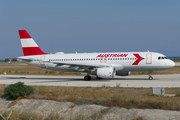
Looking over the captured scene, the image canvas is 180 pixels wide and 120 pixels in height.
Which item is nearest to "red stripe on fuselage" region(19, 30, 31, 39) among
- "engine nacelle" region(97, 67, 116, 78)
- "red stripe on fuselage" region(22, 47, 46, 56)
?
"red stripe on fuselage" region(22, 47, 46, 56)

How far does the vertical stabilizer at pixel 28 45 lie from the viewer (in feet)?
119

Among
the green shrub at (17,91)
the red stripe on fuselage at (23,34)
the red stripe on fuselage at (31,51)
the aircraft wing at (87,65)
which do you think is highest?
the red stripe on fuselage at (23,34)

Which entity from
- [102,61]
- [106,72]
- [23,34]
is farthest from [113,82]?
[23,34]

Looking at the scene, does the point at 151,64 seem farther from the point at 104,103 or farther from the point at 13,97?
the point at 13,97

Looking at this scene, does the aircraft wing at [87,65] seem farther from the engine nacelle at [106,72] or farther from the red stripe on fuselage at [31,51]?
the red stripe on fuselage at [31,51]

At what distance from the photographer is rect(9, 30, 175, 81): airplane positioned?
30672mm

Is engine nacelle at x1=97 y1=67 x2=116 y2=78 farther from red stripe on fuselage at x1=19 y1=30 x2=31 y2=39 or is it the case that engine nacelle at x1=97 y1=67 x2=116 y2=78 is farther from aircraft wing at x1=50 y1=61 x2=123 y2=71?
red stripe on fuselage at x1=19 y1=30 x2=31 y2=39

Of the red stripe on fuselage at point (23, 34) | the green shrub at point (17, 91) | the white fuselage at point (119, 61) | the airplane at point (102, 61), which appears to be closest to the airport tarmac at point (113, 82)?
the airplane at point (102, 61)

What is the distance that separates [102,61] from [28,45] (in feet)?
43.4

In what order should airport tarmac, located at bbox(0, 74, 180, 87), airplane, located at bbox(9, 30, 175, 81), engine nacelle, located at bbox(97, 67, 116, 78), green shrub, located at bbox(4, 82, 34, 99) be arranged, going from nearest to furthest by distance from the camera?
1. green shrub, located at bbox(4, 82, 34, 99)
2. airport tarmac, located at bbox(0, 74, 180, 87)
3. engine nacelle, located at bbox(97, 67, 116, 78)
4. airplane, located at bbox(9, 30, 175, 81)

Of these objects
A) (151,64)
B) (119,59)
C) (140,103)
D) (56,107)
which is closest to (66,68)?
(119,59)

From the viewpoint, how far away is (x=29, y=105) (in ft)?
54.4

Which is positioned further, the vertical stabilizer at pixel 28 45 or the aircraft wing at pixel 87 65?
the vertical stabilizer at pixel 28 45

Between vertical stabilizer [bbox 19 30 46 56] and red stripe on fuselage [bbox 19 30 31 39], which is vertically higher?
red stripe on fuselage [bbox 19 30 31 39]
